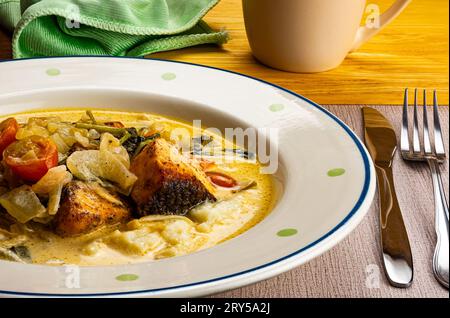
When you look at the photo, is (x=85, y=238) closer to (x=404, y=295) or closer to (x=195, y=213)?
(x=195, y=213)

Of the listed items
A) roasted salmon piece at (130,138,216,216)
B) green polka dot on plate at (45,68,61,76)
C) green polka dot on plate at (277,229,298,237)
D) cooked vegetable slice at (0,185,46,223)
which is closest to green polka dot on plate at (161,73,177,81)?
green polka dot on plate at (45,68,61,76)

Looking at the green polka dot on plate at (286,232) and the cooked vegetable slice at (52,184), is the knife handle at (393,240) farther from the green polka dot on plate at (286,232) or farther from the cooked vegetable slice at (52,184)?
the cooked vegetable slice at (52,184)

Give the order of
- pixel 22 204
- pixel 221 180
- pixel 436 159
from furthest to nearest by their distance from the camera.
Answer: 1. pixel 436 159
2. pixel 221 180
3. pixel 22 204

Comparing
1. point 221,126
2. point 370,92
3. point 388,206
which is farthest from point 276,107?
point 370,92

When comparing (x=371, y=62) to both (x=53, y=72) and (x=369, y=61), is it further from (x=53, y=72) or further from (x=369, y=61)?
(x=53, y=72)

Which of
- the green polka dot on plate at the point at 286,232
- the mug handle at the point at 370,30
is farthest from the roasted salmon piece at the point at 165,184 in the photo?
the mug handle at the point at 370,30

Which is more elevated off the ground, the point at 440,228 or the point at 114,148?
the point at 114,148
